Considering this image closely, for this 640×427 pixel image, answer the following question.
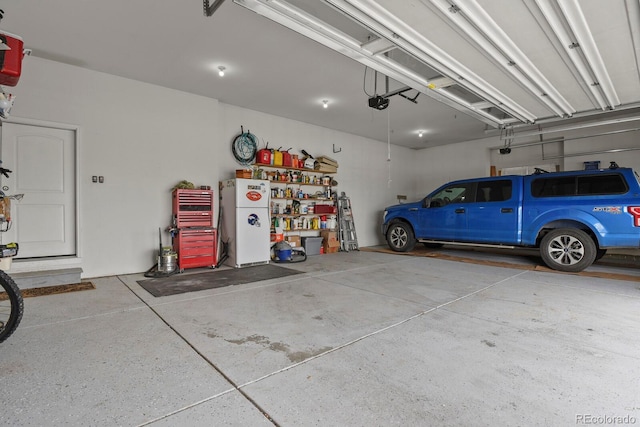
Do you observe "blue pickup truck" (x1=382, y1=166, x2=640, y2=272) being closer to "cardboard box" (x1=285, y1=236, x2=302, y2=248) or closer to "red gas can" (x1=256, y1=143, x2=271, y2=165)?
"cardboard box" (x1=285, y1=236, x2=302, y2=248)

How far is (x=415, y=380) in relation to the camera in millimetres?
1725

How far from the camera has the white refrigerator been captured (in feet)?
17.4

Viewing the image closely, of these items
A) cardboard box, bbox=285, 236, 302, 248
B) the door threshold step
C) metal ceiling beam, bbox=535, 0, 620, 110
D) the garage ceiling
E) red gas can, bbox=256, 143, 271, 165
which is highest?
the garage ceiling

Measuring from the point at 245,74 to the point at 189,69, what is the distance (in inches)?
31.2

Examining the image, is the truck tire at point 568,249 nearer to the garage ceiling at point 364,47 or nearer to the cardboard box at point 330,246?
the garage ceiling at point 364,47

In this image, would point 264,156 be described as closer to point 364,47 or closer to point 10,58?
point 364,47

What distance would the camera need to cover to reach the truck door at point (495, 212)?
528cm

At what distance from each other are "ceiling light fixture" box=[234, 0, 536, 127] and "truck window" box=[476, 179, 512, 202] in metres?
1.61

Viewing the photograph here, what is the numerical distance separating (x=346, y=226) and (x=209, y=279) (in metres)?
4.04

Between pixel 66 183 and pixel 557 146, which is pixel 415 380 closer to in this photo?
pixel 66 183

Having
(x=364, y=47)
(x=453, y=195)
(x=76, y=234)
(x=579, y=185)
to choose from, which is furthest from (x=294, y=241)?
(x=579, y=185)

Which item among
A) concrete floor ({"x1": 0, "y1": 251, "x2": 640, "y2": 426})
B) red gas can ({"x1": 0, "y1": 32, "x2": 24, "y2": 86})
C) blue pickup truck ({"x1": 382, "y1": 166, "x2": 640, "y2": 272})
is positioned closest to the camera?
concrete floor ({"x1": 0, "y1": 251, "x2": 640, "y2": 426})

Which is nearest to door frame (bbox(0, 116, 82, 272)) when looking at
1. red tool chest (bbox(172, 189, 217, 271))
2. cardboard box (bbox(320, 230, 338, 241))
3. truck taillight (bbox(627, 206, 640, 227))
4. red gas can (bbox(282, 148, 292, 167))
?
red tool chest (bbox(172, 189, 217, 271))

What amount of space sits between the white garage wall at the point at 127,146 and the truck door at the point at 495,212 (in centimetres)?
478
